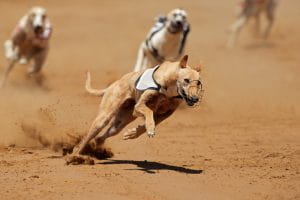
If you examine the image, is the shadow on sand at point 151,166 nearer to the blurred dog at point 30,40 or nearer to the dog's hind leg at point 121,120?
the dog's hind leg at point 121,120

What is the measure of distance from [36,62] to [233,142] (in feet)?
16.2

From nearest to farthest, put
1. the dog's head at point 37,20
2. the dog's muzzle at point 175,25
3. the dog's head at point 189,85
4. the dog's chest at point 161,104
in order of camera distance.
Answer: the dog's head at point 189,85 → the dog's chest at point 161,104 → the dog's muzzle at point 175,25 → the dog's head at point 37,20

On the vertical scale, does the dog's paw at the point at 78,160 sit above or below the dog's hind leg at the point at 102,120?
below

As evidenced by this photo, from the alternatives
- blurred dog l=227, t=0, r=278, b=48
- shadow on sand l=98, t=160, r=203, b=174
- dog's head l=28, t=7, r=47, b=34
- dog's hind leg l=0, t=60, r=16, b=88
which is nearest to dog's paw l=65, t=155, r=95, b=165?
shadow on sand l=98, t=160, r=203, b=174

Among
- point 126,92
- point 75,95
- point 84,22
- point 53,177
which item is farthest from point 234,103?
point 84,22

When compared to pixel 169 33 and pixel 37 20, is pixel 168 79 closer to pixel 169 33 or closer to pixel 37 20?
pixel 169 33

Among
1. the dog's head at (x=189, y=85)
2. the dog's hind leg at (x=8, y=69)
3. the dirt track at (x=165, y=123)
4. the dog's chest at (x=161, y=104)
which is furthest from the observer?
the dog's hind leg at (x=8, y=69)

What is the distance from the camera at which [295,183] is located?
26.1 feet

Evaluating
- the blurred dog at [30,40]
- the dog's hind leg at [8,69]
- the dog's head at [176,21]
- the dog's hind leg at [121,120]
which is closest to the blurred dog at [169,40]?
the dog's head at [176,21]

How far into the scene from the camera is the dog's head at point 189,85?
25.8ft

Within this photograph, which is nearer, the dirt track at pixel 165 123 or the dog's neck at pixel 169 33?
the dirt track at pixel 165 123

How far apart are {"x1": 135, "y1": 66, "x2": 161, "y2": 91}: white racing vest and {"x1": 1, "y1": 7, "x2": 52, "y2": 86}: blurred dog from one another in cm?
562

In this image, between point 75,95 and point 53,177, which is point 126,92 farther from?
point 75,95

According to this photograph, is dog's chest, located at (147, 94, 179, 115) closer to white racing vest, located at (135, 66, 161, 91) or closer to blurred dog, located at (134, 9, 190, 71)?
white racing vest, located at (135, 66, 161, 91)
